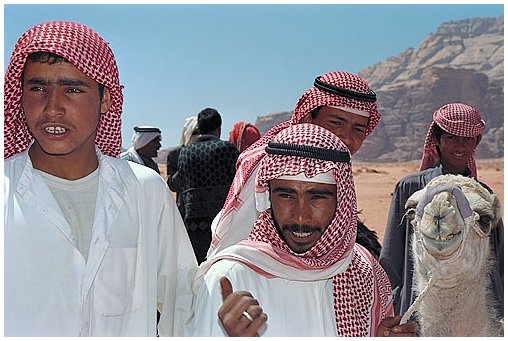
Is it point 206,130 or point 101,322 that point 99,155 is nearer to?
point 101,322

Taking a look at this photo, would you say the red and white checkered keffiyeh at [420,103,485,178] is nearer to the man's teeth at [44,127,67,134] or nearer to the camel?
the camel

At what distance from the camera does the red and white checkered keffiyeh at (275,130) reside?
3879mm

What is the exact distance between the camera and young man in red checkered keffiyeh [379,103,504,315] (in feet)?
14.9

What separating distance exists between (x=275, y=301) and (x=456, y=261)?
1419 millimetres

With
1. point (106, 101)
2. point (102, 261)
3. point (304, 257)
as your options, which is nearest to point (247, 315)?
point (304, 257)

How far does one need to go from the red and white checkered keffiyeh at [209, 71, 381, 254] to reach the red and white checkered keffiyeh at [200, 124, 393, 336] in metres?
0.78

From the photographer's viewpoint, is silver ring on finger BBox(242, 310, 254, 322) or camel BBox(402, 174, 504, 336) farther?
camel BBox(402, 174, 504, 336)

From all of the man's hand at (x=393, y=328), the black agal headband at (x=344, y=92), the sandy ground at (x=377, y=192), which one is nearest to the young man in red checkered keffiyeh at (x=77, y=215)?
the man's hand at (x=393, y=328)

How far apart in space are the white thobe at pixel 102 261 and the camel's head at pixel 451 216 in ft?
4.28

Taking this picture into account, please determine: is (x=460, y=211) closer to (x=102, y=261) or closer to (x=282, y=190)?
(x=282, y=190)

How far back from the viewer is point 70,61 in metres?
2.86

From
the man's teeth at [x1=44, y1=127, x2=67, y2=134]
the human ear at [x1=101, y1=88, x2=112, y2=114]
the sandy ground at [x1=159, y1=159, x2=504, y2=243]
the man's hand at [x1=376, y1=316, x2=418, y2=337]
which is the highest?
the human ear at [x1=101, y1=88, x2=112, y2=114]

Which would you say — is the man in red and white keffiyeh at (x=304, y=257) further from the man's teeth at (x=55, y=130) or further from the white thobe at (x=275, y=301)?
the man's teeth at (x=55, y=130)

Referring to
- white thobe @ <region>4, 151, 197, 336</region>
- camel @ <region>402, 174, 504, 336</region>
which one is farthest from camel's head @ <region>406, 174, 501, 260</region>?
white thobe @ <region>4, 151, 197, 336</region>
